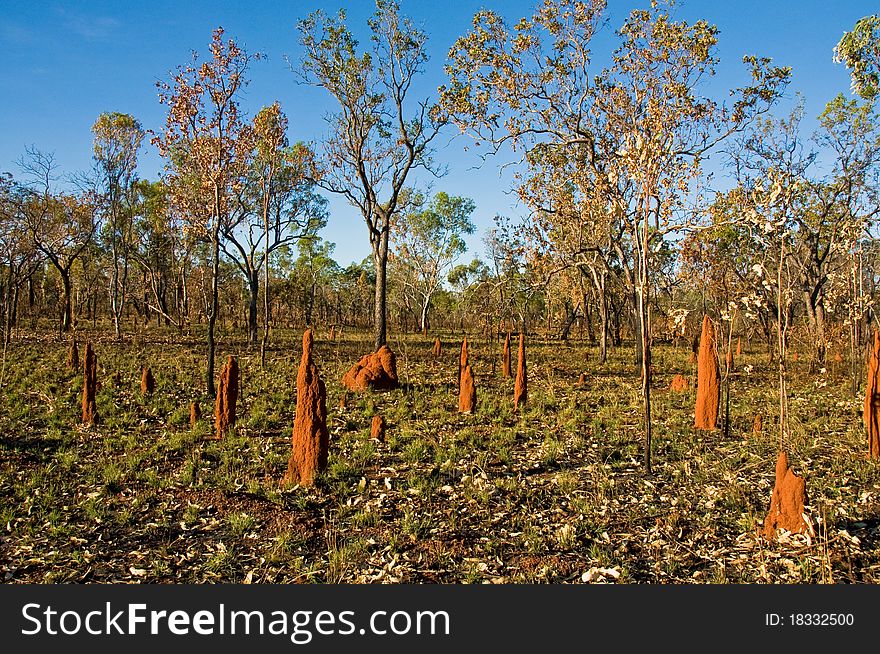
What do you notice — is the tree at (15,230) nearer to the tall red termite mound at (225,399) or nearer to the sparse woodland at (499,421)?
the sparse woodland at (499,421)

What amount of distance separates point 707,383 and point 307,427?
7563 mm

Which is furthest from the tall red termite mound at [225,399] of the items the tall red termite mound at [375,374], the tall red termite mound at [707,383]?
the tall red termite mound at [707,383]

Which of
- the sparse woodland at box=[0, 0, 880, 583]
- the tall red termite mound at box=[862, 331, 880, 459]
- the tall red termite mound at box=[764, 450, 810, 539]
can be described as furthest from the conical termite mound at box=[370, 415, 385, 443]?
the tall red termite mound at box=[862, 331, 880, 459]

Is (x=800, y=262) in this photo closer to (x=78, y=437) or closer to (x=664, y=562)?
(x=664, y=562)

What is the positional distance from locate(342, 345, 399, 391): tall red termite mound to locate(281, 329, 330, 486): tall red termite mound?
6.70m

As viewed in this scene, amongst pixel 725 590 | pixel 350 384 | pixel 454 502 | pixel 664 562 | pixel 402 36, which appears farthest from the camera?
pixel 402 36

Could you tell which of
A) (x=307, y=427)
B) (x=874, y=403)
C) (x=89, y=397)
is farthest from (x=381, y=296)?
(x=874, y=403)

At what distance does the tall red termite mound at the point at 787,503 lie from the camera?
5648mm

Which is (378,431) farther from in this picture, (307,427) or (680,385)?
(680,385)

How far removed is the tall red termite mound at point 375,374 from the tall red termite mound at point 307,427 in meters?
6.70

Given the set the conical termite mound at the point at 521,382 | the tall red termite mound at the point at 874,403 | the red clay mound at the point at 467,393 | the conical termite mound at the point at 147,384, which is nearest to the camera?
the tall red termite mound at the point at 874,403

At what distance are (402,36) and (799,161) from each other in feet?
58.7

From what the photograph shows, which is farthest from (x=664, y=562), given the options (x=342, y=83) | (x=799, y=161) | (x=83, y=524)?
(x=799, y=161)

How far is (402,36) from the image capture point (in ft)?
69.4
